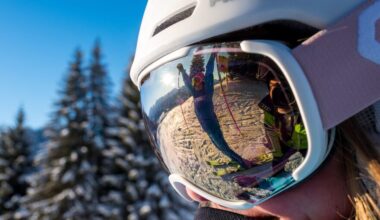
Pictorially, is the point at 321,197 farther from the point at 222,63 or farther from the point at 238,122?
the point at 222,63

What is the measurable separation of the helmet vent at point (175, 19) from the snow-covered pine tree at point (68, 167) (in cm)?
2226

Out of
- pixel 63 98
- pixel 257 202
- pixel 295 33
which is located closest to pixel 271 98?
pixel 295 33

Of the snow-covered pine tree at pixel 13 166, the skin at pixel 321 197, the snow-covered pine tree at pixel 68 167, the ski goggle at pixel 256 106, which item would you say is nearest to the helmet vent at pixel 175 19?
the ski goggle at pixel 256 106

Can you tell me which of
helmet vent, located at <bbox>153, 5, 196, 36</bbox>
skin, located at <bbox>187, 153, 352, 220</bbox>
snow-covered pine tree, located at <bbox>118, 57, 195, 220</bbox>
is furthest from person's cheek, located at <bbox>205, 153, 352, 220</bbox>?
snow-covered pine tree, located at <bbox>118, 57, 195, 220</bbox>

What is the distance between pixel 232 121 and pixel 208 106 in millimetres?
83

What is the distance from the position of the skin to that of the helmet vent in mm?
597

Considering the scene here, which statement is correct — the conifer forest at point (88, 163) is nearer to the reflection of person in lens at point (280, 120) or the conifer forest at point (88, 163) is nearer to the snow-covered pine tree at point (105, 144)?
the snow-covered pine tree at point (105, 144)

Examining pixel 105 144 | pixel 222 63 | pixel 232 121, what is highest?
pixel 105 144

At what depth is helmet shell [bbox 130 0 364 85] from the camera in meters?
1.28

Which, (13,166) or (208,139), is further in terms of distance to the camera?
(13,166)

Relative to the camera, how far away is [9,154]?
26828 mm

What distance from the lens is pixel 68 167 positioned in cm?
2345

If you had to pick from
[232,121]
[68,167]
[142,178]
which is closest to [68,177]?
[68,167]

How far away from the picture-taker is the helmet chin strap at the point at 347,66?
124 centimetres
